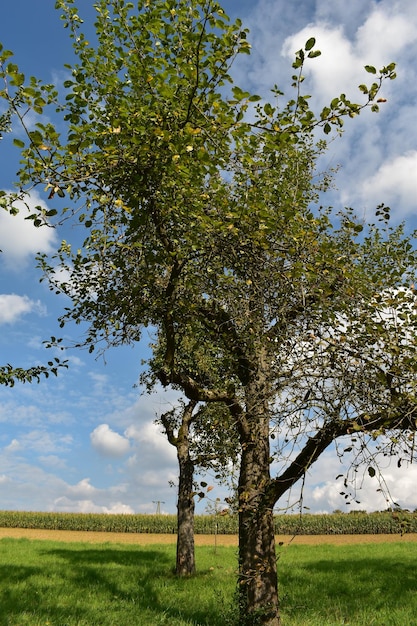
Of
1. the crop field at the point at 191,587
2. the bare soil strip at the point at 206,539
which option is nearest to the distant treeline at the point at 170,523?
the bare soil strip at the point at 206,539

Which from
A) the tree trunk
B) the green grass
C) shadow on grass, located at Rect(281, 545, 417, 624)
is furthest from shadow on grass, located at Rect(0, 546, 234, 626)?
shadow on grass, located at Rect(281, 545, 417, 624)

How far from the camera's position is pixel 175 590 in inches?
712

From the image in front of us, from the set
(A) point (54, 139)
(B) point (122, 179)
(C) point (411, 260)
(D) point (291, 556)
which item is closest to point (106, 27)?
(B) point (122, 179)

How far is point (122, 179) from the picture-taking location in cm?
985

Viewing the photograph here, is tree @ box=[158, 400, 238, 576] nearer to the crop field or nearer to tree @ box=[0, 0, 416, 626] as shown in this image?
the crop field

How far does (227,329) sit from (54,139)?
22.2 feet

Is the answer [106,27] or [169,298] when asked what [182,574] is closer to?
[169,298]

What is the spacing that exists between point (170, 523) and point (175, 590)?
53.2 m

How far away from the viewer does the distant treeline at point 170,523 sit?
64500 millimetres

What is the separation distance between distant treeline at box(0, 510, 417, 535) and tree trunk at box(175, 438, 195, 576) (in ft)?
146

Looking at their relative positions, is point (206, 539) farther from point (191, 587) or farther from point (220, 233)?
point (220, 233)

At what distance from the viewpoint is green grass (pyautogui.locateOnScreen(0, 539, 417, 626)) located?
13648mm

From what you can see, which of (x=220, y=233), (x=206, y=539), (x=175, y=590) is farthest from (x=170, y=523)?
(x=220, y=233)

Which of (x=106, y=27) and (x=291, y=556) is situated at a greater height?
(x=106, y=27)
